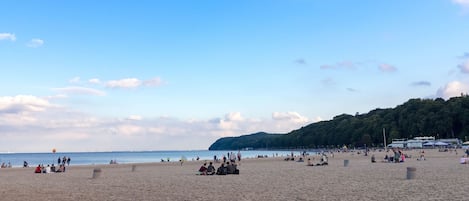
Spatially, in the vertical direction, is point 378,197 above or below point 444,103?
below

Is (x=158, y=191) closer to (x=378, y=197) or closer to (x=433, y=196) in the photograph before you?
(x=378, y=197)

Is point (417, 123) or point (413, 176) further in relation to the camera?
point (417, 123)

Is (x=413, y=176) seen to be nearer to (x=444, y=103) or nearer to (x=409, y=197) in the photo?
(x=409, y=197)

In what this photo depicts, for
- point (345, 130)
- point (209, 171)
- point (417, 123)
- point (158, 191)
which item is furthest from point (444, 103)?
point (158, 191)

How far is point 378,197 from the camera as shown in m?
14.9

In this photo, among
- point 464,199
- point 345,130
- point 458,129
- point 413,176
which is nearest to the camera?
point 464,199

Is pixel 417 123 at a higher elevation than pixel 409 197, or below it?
higher

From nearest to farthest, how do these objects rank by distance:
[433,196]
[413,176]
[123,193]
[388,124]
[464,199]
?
1. [464,199]
2. [433,196]
3. [123,193]
4. [413,176]
5. [388,124]

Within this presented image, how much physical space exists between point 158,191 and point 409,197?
8904mm

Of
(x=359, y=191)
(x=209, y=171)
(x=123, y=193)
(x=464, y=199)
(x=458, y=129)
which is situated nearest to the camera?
(x=464, y=199)

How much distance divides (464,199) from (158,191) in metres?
10.4

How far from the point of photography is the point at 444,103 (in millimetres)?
140500

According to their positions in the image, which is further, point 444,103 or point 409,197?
point 444,103

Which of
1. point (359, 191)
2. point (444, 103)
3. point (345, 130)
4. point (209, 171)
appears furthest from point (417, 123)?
point (359, 191)
